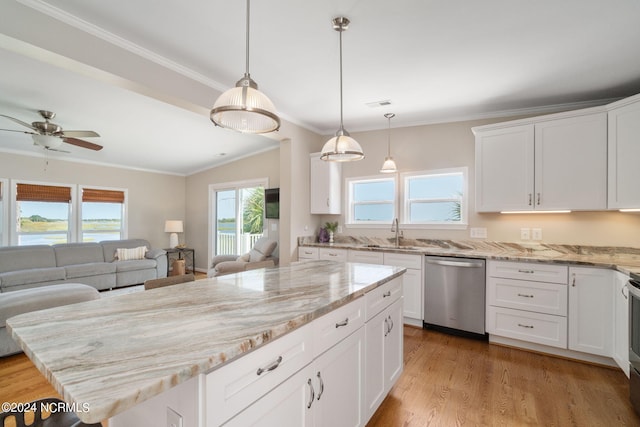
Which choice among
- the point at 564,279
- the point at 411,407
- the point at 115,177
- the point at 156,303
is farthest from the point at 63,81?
the point at 564,279

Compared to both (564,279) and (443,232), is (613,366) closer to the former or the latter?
(564,279)

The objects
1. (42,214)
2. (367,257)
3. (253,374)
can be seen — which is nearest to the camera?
(253,374)

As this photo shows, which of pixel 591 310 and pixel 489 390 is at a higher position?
pixel 591 310

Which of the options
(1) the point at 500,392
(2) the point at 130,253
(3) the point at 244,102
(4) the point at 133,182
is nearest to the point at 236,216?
(2) the point at 130,253

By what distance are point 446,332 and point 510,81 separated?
2.78m

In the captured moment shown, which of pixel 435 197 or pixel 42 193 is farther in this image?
pixel 42 193

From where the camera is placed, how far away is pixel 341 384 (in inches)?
55.7

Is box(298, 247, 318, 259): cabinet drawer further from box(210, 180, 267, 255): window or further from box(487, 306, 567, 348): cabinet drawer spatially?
box(487, 306, 567, 348): cabinet drawer

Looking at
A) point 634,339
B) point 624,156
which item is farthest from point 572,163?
point 634,339

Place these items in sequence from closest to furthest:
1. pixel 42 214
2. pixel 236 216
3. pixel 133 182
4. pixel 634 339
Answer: pixel 634 339, pixel 42 214, pixel 236 216, pixel 133 182

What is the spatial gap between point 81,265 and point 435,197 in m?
5.95

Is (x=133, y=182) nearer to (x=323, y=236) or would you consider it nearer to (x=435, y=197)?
(x=323, y=236)

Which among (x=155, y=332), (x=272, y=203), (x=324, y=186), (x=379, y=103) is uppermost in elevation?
(x=379, y=103)

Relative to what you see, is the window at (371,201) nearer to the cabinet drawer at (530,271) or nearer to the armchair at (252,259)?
the armchair at (252,259)
